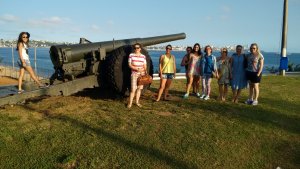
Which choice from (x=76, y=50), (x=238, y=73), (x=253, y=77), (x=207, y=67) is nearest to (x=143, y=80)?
(x=76, y=50)

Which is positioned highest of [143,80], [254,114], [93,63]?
→ [93,63]

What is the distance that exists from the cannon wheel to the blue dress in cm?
272

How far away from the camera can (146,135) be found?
6750mm

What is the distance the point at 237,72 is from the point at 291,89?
4288mm

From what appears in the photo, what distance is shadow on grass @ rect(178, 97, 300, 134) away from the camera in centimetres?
795

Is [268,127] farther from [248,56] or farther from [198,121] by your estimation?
[248,56]

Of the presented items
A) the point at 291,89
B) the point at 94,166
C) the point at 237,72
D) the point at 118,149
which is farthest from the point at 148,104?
the point at 291,89

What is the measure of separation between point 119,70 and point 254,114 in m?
3.21

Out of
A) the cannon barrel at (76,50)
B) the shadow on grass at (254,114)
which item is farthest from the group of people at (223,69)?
the cannon barrel at (76,50)

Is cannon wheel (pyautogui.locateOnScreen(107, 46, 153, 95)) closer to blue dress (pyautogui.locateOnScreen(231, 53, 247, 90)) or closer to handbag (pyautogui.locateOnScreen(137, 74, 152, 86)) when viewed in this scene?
handbag (pyautogui.locateOnScreen(137, 74, 152, 86))

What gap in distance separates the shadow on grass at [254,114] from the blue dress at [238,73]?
63cm

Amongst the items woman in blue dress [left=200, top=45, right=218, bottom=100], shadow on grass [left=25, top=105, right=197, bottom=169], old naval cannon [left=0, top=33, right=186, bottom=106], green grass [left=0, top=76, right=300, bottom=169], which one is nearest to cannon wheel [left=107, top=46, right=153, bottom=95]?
old naval cannon [left=0, top=33, right=186, bottom=106]

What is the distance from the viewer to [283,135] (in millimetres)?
7270

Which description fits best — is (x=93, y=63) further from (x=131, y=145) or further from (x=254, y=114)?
(x=254, y=114)
